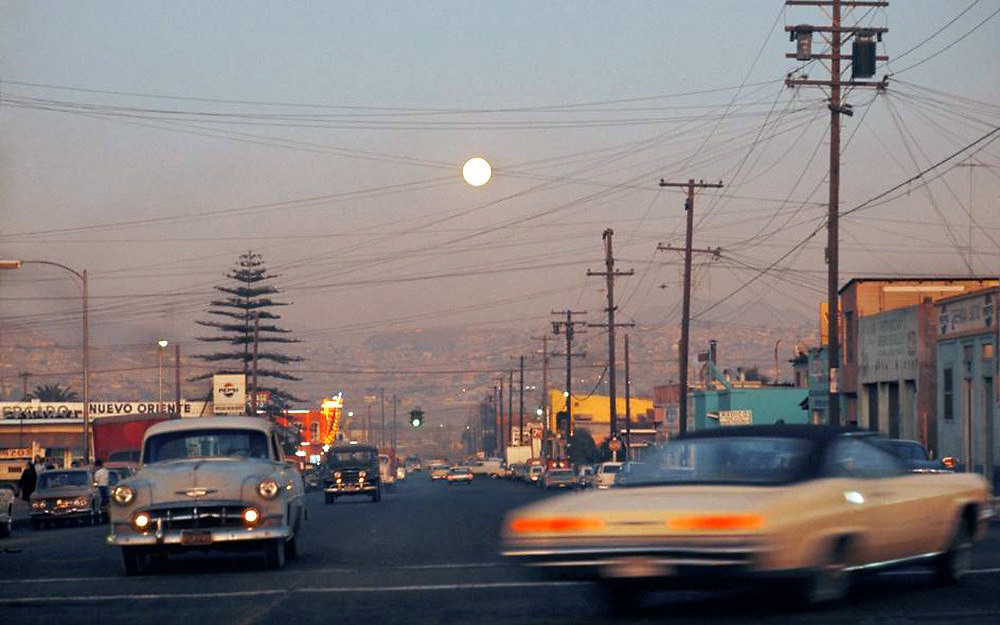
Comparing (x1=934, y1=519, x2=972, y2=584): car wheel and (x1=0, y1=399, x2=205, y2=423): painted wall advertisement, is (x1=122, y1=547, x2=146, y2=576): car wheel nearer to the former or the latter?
(x1=934, y1=519, x2=972, y2=584): car wheel

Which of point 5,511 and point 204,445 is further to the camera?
point 5,511

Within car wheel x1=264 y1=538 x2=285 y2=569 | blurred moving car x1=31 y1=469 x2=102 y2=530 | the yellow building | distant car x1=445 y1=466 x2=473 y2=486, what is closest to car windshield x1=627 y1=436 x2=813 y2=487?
car wheel x1=264 y1=538 x2=285 y2=569

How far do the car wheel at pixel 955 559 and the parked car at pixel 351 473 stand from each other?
45.5 meters

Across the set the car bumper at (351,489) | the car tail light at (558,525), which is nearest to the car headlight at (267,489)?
the car tail light at (558,525)

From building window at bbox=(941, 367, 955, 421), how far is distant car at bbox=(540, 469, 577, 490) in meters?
28.0

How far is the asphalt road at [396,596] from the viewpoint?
12695mm

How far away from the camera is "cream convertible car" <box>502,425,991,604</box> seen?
11.4 m

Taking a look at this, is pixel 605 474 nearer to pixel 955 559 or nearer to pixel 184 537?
pixel 184 537

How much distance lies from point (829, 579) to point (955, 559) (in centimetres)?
288

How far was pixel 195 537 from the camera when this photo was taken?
18.2 metres

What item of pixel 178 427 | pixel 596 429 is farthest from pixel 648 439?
pixel 178 427

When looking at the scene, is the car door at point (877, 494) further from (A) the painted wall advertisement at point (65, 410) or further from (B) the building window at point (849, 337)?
(A) the painted wall advertisement at point (65, 410)

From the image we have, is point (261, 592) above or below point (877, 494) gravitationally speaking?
below

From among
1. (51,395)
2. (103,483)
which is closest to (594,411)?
(51,395)
